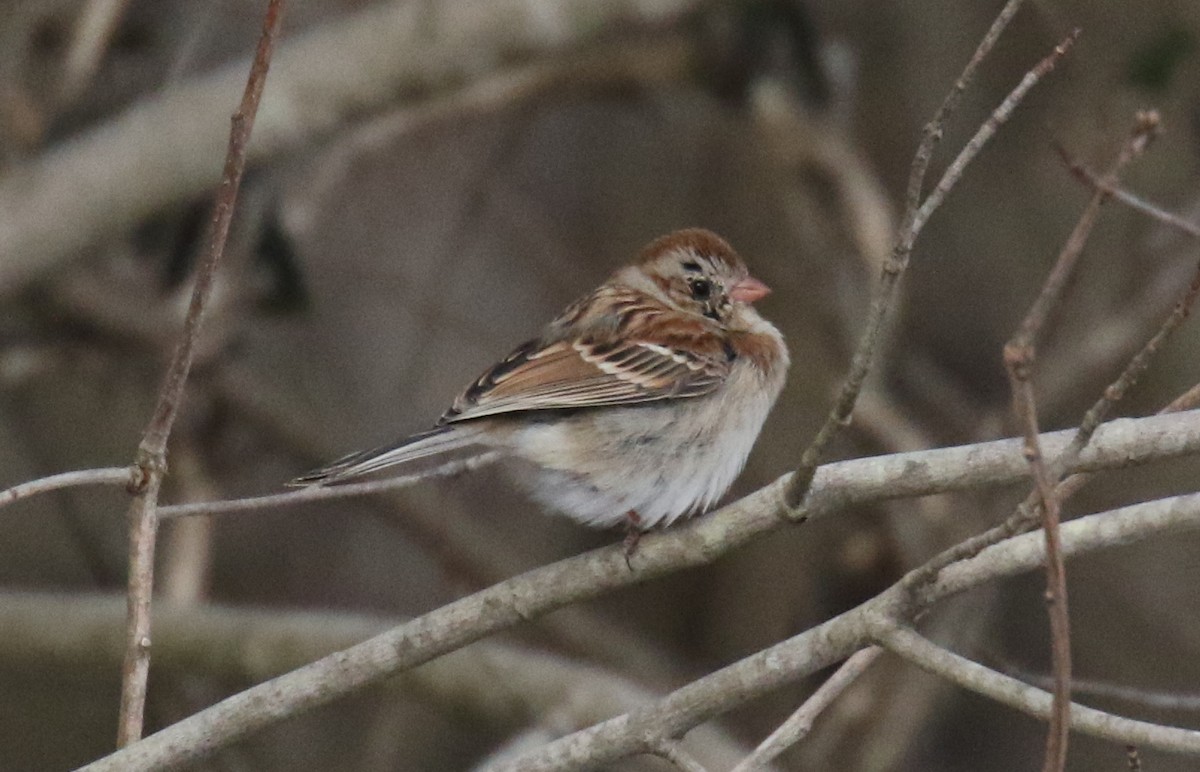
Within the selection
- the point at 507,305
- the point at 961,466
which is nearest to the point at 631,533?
the point at 961,466

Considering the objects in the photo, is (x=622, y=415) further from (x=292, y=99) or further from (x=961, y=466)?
(x=292, y=99)

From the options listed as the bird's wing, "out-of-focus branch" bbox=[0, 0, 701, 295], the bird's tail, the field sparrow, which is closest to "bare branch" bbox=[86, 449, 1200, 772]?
the bird's tail

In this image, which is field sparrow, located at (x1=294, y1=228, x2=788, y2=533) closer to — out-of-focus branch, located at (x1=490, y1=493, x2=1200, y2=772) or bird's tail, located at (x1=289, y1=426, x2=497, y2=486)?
bird's tail, located at (x1=289, y1=426, x2=497, y2=486)

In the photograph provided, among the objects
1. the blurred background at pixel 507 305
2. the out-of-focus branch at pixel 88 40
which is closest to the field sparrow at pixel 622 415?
the blurred background at pixel 507 305

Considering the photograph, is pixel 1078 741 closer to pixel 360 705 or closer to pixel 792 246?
pixel 792 246

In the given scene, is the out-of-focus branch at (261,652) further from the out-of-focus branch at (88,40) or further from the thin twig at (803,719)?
the thin twig at (803,719)

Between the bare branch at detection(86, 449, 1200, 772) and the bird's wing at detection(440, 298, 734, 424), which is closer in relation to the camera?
the bare branch at detection(86, 449, 1200, 772)
